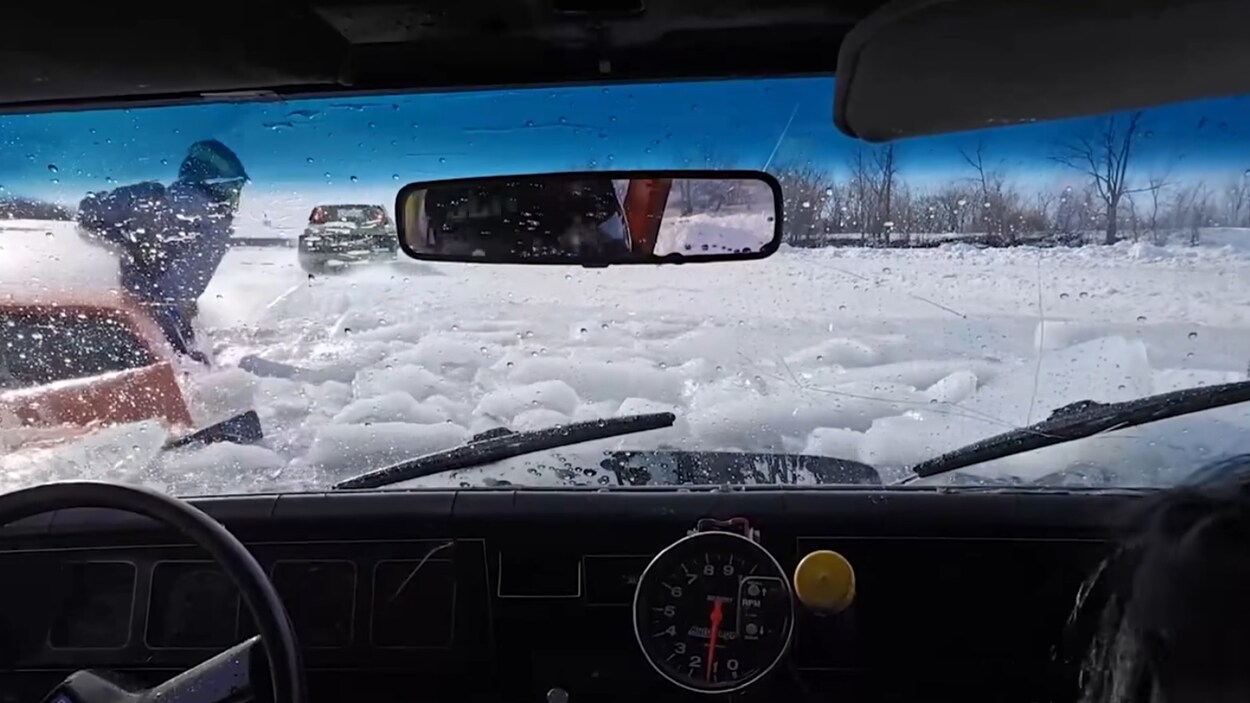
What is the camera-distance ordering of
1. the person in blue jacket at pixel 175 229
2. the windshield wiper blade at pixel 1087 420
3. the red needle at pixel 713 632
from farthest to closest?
the person in blue jacket at pixel 175 229, the windshield wiper blade at pixel 1087 420, the red needle at pixel 713 632

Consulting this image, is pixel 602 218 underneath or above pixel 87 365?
above

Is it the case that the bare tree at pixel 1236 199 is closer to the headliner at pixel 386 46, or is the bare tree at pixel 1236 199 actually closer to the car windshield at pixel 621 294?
the car windshield at pixel 621 294

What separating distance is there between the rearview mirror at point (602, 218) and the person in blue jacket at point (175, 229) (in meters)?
0.57

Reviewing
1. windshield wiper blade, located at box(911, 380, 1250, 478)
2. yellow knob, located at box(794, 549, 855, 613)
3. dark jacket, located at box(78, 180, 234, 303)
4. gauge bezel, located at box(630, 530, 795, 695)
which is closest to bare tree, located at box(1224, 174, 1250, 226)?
windshield wiper blade, located at box(911, 380, 1250, 478)

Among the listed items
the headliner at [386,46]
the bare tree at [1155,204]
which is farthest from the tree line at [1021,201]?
the headliner at [386,46]

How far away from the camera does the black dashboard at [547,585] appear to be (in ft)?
10.8

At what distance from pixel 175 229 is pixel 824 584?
1.88 metres

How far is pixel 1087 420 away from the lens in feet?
10.7

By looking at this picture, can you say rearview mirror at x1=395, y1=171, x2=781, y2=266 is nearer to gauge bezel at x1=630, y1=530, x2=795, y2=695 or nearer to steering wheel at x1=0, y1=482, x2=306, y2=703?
gauge bezel at x1=630, y1=530, x2=795, y2=695

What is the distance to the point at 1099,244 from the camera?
3.15 m

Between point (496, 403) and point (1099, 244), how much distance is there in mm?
1561

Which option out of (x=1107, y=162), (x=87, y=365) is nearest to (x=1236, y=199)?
(x=1107, y=162)

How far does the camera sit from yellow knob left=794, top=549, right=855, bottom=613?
305 centimetres

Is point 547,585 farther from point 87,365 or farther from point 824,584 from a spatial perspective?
point 87,365
